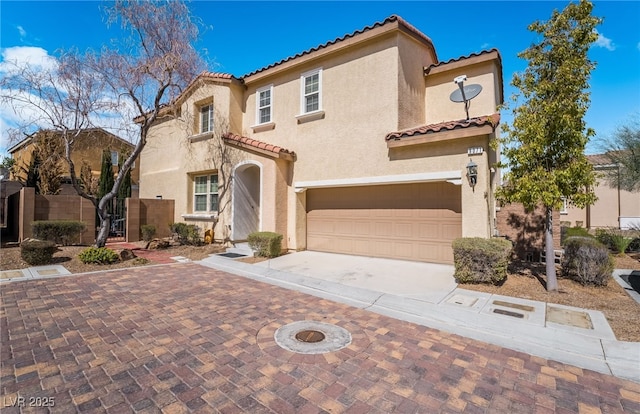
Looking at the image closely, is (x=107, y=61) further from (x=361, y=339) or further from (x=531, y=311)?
(x=531, y=311)


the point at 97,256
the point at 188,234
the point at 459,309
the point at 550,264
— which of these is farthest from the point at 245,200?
the point at 550,264

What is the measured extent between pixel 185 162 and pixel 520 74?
14298 millimetres

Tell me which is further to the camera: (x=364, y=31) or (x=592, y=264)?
(x=364, y=31)

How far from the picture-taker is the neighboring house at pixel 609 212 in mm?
24016

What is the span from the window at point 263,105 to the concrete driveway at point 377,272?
21.3ft

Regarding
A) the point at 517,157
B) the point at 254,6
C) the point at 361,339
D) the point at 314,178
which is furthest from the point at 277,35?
the point at 361,339

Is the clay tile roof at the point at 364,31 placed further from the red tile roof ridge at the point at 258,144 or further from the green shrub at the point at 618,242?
the green shrub at the point at 618,242

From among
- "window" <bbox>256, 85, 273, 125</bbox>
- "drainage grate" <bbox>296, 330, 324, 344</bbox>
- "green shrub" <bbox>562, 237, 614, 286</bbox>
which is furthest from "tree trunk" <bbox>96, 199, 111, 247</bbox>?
"green shrub" <bbox>562, 237, 614, 286</bbox>

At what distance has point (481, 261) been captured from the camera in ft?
23.7

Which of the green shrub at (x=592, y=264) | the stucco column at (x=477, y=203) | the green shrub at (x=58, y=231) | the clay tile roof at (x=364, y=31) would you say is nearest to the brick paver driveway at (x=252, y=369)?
the stucco column at (x=477, y=203)

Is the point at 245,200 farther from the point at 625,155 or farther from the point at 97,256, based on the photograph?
the point at 625,155

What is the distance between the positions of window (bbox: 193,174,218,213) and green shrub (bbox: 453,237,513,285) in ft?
35.8

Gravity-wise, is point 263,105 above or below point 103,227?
above

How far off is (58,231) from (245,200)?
Answer: 703 centimetres
